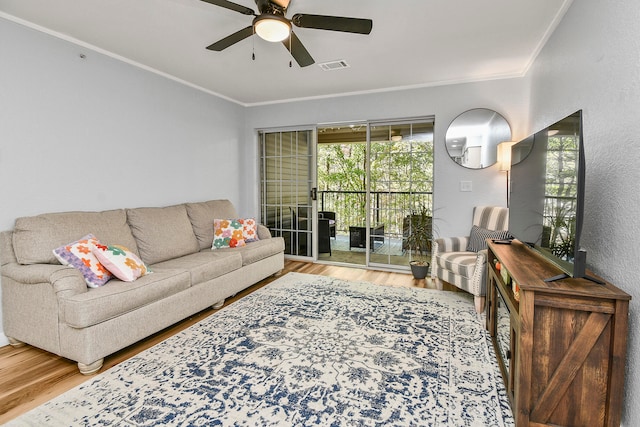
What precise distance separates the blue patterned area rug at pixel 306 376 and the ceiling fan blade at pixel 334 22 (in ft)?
7.06

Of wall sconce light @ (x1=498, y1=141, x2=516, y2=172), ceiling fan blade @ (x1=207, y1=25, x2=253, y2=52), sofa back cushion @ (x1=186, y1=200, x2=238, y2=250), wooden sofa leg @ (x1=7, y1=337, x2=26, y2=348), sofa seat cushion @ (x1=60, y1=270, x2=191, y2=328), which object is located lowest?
wooden sofa leg @ (x1=7, y1=337, x2=26, y2=348)

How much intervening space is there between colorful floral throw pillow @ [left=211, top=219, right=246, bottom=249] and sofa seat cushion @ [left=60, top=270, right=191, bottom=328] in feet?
3.74

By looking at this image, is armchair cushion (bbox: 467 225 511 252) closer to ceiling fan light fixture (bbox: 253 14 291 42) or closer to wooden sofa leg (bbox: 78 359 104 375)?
ceiling fan light fixture (bbox: 253 14 291 42)

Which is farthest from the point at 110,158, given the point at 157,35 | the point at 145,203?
the point at 157,35

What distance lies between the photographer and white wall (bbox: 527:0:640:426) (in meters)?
1.51

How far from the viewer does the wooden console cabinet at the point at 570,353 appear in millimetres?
1418

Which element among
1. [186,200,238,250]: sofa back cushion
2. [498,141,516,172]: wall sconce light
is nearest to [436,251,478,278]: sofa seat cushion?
[498,141,516,172]: wall sconce light

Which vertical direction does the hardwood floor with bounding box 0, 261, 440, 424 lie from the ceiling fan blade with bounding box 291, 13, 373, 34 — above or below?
below

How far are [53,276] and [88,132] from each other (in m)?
1.53

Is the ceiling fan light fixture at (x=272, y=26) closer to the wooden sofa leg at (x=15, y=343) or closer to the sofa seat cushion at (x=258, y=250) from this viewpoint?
the sofa seat cushion at (x=258, y=250)

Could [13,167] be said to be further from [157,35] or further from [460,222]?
[460,222]

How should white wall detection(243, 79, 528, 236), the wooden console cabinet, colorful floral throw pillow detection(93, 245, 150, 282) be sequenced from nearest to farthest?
the wooden console cabinet, colorful floral throw pillow detection(93, 245, 150, 282), white wall detection(243, 79, 528, 236)

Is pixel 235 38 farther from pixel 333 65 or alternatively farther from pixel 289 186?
pixel 289 186

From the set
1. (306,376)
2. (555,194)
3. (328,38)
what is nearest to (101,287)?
(306,376)
